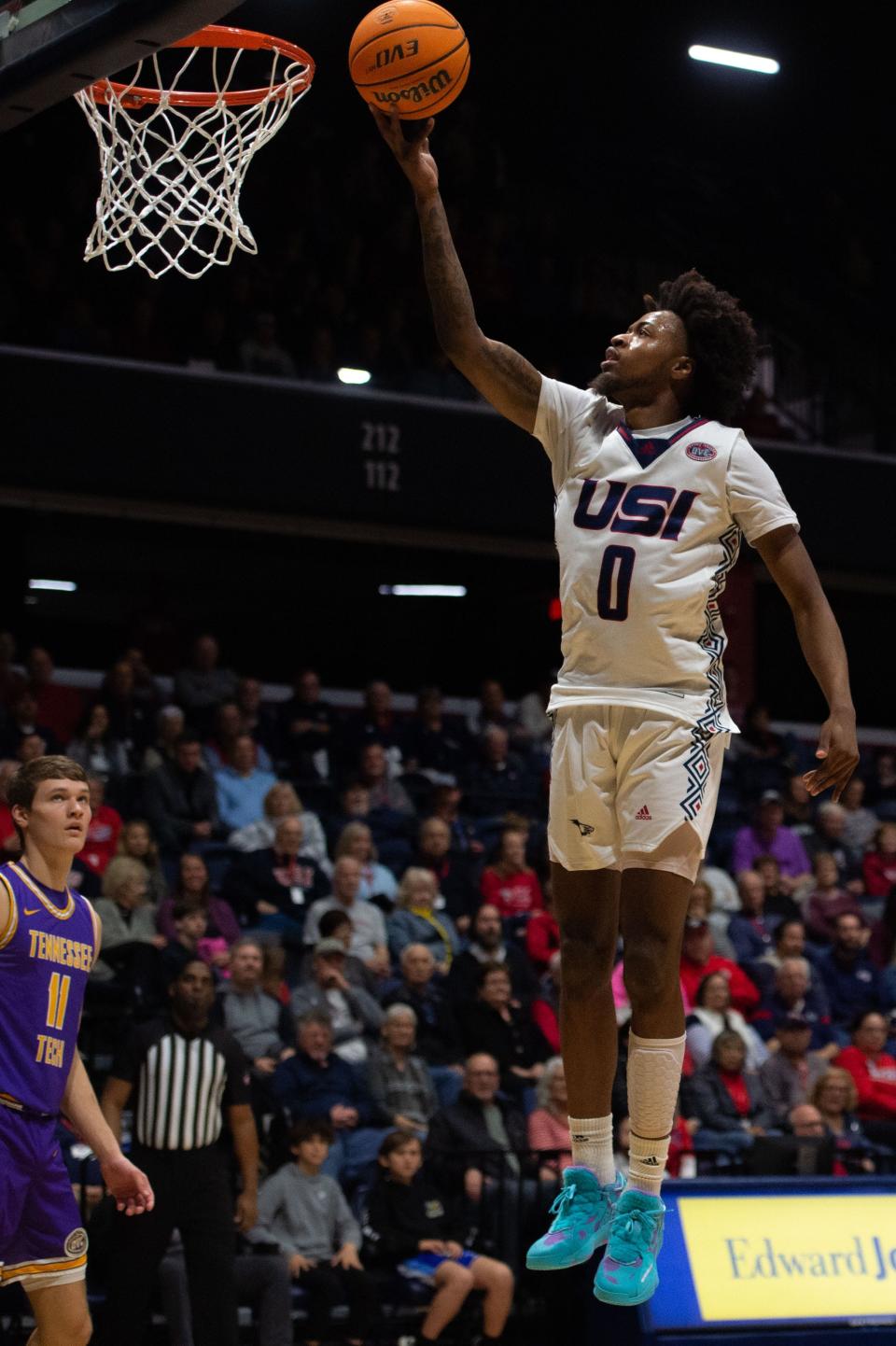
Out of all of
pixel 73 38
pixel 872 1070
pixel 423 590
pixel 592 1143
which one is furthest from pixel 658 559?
pixel 423 590

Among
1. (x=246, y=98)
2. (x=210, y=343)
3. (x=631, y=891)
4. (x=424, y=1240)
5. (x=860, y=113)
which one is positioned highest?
(x=860, y=113)

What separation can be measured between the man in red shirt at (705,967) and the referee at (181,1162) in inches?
163

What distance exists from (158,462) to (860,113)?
8.55 m

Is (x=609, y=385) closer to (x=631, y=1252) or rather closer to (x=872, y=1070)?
(x=631, y=1252)

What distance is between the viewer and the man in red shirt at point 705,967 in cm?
1201

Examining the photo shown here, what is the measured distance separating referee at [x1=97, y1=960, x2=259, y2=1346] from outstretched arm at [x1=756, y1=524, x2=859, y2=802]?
176 inches

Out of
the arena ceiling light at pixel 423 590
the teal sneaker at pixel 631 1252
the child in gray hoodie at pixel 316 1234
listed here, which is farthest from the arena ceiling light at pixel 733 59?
the teal sneaker at pixel 631 1252

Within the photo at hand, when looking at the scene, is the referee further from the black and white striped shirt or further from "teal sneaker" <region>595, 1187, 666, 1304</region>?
"teal sneaker" <region>595, 1187, 666, 1304</region>

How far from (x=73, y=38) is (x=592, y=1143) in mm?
3144

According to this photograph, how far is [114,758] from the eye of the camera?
41.7ft

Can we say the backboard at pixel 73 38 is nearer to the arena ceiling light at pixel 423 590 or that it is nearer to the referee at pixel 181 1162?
the referee at pixel 181 1162

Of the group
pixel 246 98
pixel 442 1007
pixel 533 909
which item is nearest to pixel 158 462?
pixel 533 909

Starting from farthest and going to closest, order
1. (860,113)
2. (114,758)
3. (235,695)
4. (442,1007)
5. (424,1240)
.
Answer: (860,113) → (235,695) → (114,758) → (442,1007) → (424,1240)

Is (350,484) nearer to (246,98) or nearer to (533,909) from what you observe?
(533,909)
